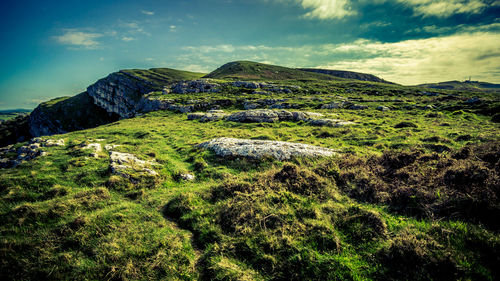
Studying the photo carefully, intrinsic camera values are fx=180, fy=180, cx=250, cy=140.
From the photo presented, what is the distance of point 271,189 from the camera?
30.5 ft

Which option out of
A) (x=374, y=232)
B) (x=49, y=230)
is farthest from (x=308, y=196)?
(x=49, y=230)

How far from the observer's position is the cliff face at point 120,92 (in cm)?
12738

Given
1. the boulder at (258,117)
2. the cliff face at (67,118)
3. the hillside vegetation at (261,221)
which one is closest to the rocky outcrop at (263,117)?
the boulder at (258,117)

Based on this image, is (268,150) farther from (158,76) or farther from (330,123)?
(158,76)

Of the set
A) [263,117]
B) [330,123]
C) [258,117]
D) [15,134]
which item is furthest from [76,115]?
[330,123]

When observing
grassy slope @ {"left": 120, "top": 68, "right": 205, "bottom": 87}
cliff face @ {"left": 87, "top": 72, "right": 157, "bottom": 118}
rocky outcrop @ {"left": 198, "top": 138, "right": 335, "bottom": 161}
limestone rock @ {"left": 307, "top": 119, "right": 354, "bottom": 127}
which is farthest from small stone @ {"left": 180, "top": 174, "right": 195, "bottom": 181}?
grassy slope @ {"left": 120, "top": 68, "right": 205, "bottom": 87}

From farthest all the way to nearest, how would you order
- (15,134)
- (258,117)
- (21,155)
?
1. (15,134)
2. (258,117)
3. (21,155)

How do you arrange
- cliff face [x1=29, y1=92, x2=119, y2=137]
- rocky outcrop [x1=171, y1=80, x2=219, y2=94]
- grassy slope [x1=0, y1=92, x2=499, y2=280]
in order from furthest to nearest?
cliff face [x1=29, y1=92, x2=119, y2=137] → rocky outcrop [x1=171, y1=80, x2=219, y2=94] → grassy slope [x1=0, y1=92, x2=499, y2=280]

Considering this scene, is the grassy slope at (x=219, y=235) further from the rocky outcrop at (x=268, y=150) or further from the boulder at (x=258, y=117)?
the boulder at (x=258, y=117)

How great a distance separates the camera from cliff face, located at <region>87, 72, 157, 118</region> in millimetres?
127375

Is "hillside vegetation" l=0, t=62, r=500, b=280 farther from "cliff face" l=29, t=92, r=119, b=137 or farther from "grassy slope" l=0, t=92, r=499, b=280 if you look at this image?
"cliff face" l=29, t=92, r=119, b=137

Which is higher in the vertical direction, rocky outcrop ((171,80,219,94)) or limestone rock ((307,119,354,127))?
rocky outcrop ((171,80,219,94))

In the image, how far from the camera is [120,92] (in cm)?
13375

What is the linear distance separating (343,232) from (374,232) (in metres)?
0.98
